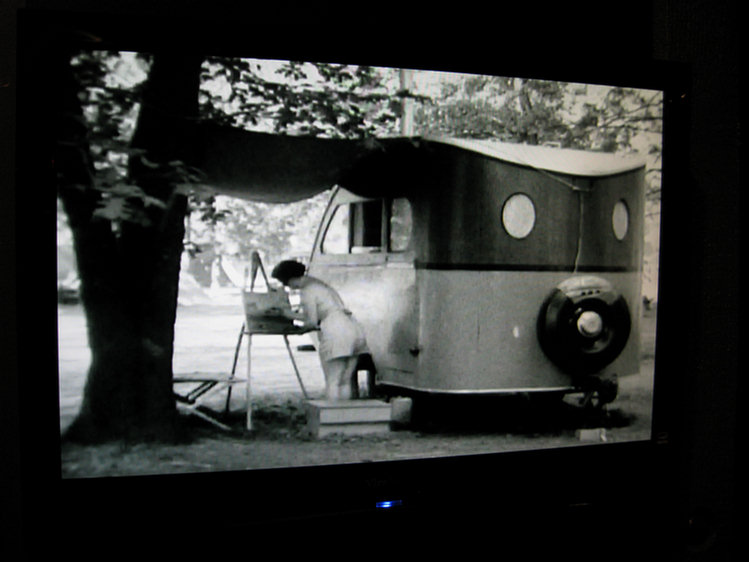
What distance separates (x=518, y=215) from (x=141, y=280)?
3.28ft

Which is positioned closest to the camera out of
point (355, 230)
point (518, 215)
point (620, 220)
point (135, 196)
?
point (135, 196)

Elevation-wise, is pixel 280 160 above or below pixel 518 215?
above

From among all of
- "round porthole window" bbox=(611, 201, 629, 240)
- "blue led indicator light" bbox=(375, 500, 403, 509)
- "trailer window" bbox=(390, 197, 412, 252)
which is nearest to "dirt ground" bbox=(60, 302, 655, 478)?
"blue led indicator light" bbox=(375, 500, 403, 509)

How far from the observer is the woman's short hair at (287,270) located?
1.65 m

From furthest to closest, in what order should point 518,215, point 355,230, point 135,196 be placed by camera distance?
point 518,215
point 355,230
point 135,196

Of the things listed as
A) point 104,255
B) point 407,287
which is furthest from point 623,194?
point 104,255

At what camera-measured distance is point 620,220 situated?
1927 mm

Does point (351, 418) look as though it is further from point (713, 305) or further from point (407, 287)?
point (713, 305)

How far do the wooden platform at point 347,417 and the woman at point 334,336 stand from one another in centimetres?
3

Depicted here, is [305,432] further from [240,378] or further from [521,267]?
[521,267]

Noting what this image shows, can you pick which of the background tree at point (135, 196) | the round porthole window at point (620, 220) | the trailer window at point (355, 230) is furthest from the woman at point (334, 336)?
the round porthole window at point (620, 220)

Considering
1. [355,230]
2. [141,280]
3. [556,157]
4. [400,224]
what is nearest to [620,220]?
[556,157]

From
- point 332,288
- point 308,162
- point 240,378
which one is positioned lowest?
point 240,378

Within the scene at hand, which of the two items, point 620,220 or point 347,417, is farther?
point 620,220
